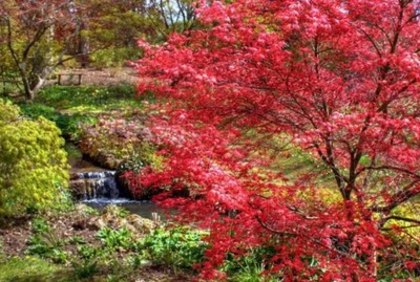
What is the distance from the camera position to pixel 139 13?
24062mm

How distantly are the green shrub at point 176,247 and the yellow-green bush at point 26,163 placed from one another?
6.01 feet

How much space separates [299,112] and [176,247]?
358 cm

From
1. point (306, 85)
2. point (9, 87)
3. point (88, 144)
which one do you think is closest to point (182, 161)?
point (306, 85)

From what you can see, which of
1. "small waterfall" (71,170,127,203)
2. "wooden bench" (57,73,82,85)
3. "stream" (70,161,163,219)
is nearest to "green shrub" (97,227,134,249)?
"stream" (70,161,163,219)

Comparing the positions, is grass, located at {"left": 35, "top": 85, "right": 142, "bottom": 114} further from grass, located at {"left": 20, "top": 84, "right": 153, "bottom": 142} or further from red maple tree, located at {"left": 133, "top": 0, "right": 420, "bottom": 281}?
red maple tree, located at {"left": 133, "top": 0, "right": 420, "bottom": 281}

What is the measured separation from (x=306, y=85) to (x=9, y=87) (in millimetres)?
20214

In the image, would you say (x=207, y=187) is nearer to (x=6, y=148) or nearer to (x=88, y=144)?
(x=6, y=148)

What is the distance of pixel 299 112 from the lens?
16.0ft

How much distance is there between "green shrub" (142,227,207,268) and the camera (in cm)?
731

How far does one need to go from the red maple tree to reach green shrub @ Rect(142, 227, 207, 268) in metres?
2.18

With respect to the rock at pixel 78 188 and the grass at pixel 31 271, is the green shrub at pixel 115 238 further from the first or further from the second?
the rock at pixel 78 188

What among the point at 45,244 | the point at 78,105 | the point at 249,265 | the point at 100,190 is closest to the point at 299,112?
the point at 249,265

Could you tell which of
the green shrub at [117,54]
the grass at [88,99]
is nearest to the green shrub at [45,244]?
the grass at [88,99]

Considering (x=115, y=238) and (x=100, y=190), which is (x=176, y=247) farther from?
(x=100, y=190)
